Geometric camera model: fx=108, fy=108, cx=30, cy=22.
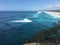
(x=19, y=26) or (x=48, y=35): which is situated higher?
(x=19, y=26)

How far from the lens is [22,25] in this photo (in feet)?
4.82

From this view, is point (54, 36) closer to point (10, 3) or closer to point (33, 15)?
point (33, 15)

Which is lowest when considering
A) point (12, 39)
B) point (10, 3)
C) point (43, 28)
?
point (12, 39)

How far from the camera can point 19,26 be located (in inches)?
57.8

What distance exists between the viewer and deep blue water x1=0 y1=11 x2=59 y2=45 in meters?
1.45

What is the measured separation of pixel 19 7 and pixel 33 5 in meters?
0.20

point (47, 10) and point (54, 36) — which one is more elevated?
point (47, 10)

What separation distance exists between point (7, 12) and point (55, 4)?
2.19 ft

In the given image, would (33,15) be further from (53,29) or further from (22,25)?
(53,29)

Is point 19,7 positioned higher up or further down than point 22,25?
higher up

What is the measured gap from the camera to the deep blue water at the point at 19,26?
1447 mm

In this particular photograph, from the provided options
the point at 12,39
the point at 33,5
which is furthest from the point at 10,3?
the point at 12,39

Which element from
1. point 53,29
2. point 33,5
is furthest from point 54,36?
point 33,5

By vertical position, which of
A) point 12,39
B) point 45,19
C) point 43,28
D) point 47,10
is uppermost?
point 47,10
